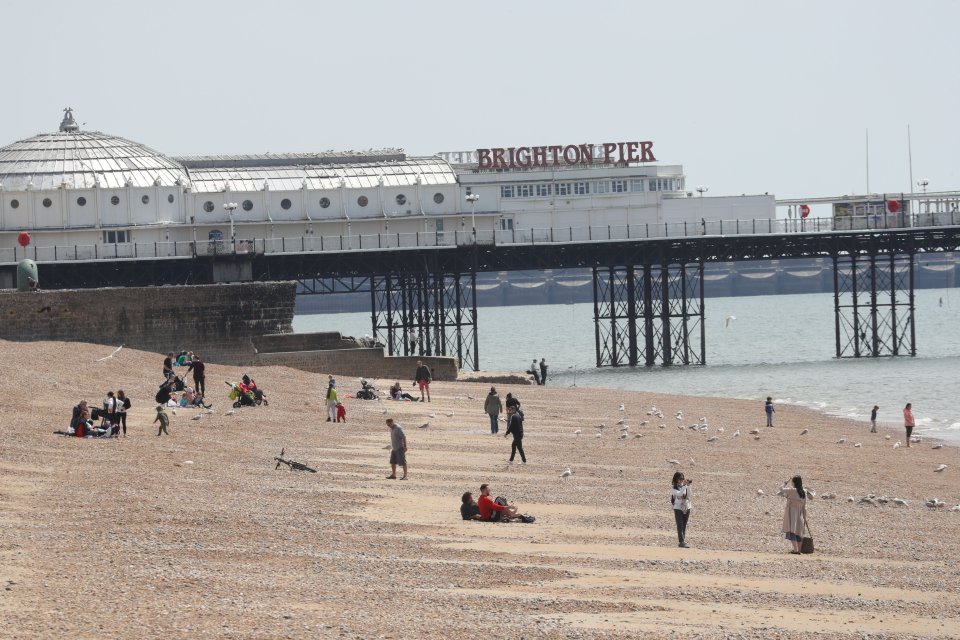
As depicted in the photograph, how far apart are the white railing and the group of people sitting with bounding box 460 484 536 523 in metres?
43.9

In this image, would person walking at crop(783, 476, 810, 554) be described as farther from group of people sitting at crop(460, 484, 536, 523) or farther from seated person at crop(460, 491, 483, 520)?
seated person at crop(460, 491, 483, 520)

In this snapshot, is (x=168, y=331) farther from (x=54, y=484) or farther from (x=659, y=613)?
(x=659, y=613)

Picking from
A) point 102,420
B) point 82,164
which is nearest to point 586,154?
point 82,164

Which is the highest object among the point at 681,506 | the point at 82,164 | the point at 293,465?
the point at 82,164

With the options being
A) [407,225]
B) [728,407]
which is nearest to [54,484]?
[728,407]

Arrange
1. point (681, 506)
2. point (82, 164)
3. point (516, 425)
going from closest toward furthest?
point (681, 506)
point (516, 425)
point (82, 164)

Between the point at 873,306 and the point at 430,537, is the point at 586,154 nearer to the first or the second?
the point at 873,306

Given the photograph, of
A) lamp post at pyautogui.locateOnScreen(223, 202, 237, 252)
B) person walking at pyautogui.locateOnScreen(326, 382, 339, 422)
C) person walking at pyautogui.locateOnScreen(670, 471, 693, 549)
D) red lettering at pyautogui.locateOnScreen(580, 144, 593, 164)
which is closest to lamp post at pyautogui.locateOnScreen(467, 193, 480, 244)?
red lettering at pyautogui.locateOnScreen(580, 144, 593, 164)

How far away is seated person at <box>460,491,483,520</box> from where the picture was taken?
25656mm

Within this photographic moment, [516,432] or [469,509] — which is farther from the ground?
[516,432]

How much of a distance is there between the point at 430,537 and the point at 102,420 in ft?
40.6

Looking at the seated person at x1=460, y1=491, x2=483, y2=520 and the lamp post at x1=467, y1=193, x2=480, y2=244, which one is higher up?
the lamp post at x1=467, y1=193, x2=480, y2=244

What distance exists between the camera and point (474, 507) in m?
25.8

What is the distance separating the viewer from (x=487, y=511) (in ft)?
83.8
